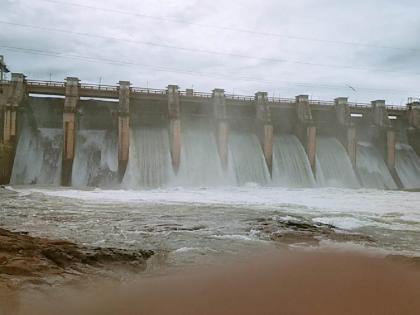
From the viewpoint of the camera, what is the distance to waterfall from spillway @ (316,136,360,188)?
24.6 meters

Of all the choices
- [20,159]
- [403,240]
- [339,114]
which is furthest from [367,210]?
[20,159]

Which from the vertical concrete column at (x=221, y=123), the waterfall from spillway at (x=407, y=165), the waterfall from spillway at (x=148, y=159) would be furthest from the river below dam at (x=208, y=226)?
the waterfall from spillway at (x=407, y=165)

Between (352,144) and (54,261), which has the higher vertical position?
(352,144)

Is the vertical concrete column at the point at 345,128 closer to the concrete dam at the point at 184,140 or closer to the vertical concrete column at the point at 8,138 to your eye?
the concrete dam at the point at 184,140

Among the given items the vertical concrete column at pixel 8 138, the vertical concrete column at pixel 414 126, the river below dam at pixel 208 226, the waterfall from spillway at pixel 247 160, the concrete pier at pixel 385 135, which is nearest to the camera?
the river below dam at pixel 208 226

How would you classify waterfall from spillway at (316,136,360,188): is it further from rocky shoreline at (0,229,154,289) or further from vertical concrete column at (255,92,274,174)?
rocky shoreline at (0,229,154,289)

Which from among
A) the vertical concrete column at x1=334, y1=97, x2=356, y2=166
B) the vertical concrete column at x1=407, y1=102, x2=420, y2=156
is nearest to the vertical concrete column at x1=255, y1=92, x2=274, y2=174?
the vertical concrete column at x1=334, y1=97, x2=356, y2=166

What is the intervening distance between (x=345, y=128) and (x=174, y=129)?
1113 cm

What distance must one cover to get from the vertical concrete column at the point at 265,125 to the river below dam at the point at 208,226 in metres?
9.61

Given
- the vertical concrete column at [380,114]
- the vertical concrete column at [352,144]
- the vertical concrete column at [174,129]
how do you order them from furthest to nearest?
the vertical concrete column at [380,114] < the vertical concrete column at [352,144] < the vertical concrete column at [174,129]

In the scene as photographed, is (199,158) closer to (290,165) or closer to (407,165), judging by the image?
(290,165)

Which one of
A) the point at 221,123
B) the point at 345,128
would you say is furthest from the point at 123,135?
the point at 345,128

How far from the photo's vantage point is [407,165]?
28.1 meters

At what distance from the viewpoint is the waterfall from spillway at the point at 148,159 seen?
21.2 meters
